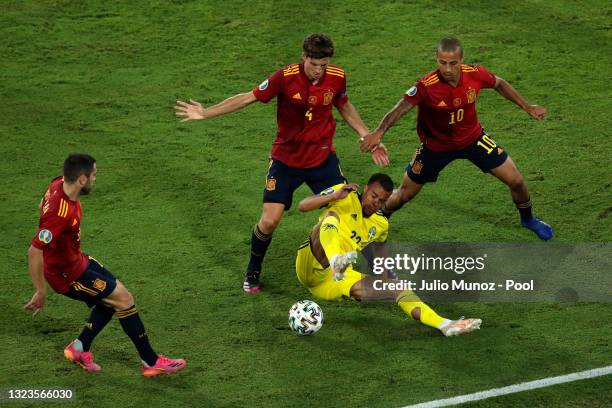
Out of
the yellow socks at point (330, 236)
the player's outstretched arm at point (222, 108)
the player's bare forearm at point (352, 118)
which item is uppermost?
the player's outstretched arm at point (222, 108)

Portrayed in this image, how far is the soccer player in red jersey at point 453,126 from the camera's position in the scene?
38.4 feet

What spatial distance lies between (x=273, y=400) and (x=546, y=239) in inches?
168

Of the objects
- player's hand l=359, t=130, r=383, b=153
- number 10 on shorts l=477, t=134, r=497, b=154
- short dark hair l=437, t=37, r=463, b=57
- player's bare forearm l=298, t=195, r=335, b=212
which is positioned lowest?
player's bare forearm l=298, t=195, r=335, b=212

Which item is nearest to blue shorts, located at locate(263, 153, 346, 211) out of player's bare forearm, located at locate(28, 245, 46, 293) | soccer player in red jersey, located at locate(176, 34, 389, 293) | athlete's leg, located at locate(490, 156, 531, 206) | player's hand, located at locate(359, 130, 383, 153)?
soccer player in red jersey, located at locate(176, 34, 389, 293)

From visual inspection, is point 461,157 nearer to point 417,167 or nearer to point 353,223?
point 417,167

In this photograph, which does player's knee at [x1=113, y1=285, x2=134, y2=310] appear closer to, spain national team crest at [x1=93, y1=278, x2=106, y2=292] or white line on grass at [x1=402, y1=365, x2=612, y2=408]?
spain national team crest at [x1=93, y1=278, x2=106, y2=292]

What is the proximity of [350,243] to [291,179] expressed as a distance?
41.9 inches

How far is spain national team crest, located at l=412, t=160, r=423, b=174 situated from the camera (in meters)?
12.4

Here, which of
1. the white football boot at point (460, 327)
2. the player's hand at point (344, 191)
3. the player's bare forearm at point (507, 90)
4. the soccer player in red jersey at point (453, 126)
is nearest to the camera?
the white football boot at point (460, 327)

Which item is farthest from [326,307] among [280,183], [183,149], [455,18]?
[455,18]

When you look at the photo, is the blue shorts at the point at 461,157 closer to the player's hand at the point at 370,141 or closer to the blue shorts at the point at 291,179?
the player's hand at the point at 370,141

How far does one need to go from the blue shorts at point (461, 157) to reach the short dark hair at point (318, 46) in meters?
1.90

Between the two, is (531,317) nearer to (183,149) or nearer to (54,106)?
(183,149)

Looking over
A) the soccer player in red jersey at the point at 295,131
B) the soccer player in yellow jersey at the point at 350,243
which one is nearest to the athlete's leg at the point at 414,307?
the soccer player in yellow jersey at the point at 350,243
